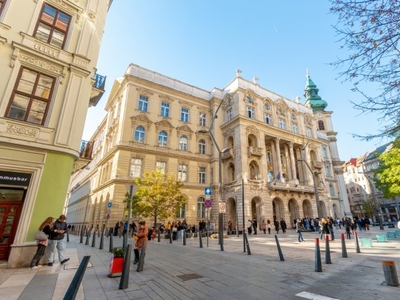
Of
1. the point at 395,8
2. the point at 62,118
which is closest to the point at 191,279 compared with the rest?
the point at 395,8

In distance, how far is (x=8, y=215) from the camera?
26.6 feet

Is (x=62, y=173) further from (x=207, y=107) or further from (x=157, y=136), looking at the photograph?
(x=207, y=107)

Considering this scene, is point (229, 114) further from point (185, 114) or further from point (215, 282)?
point (215, 282)

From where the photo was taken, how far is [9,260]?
7.28m

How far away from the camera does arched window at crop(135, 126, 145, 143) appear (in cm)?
2800

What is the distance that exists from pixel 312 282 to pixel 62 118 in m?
11.4

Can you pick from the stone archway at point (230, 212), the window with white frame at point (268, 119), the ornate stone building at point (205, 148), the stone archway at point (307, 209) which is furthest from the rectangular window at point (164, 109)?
the stone archway at point (307, 209)

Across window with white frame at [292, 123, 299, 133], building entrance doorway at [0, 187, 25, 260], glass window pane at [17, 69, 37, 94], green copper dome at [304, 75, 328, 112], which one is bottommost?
building entrance doorway at [0, 187, 25, 260]

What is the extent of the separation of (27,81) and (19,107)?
134 centimetres

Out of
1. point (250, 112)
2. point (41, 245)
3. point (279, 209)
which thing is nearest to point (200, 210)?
point (279, 209)

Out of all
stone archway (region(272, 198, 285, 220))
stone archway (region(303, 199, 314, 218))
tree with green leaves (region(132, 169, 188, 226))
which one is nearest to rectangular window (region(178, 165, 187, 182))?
tree with green leaves (region(132, 169, 188, 226))

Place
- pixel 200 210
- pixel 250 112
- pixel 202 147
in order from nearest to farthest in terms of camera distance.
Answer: pixel 200 210 < pixel 202 147 < pixel 250 112

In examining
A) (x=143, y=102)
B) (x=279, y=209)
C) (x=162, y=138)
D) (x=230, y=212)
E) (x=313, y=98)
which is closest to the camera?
(x=143, y=102)

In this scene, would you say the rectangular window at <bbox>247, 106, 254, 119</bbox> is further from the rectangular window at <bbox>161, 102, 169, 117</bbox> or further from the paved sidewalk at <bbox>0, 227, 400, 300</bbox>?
the paved sidewalk at <bbox>0, 227, 400, 300</bbox>
